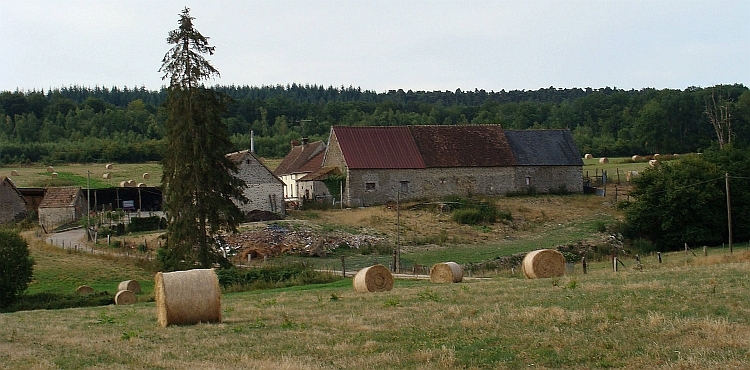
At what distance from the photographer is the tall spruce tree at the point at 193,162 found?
40469 millimetres

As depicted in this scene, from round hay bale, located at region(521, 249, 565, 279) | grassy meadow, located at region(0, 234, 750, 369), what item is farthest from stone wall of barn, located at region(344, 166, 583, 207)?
grassy meadow, located at region(0, 234, 750, 369)

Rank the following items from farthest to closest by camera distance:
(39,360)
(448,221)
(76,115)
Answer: (76,115), (448,221), (39,360)

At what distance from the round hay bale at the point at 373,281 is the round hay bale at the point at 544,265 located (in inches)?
173

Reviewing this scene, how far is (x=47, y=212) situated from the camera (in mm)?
66625

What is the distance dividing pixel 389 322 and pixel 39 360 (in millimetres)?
6242

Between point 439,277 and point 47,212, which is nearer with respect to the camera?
point 439,277

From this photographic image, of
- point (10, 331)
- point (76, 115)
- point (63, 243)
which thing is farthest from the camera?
point (76, 115)

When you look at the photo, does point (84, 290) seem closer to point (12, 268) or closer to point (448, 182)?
point (12, 268)

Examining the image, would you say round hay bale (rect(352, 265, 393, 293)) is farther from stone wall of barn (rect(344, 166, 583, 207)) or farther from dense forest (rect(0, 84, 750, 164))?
dense forest (rect(0, 84, 750, 164))

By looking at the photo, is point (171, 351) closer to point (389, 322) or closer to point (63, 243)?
point (389, 322)

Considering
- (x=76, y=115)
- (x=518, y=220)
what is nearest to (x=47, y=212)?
(x=518, y=220)

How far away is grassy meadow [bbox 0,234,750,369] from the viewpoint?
1272 centimetres

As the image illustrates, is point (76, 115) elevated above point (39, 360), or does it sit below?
above

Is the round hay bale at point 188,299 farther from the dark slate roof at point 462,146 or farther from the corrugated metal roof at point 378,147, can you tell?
the dark slate roof at point 462,146
